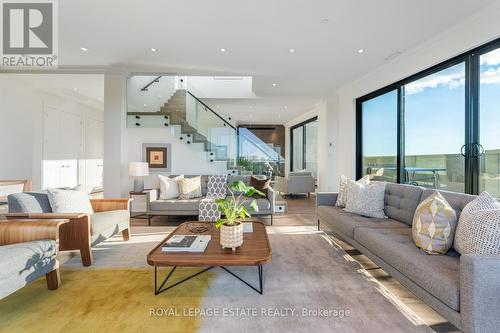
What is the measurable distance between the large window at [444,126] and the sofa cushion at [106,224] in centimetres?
463

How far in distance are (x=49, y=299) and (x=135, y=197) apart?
10.2 ft

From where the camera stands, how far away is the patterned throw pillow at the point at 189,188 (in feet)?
16.1

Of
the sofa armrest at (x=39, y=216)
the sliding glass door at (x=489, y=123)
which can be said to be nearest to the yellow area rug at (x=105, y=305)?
the sofa armrest at (x=39, y=216)

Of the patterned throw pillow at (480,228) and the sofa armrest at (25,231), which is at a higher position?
the patterned throw pillow at (480,228)

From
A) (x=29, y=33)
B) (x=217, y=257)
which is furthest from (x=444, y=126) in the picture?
(x=29, y=33)

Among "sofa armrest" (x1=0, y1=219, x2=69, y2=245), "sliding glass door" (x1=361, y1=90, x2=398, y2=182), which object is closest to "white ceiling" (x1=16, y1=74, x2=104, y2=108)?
"sofa armrest" (x1=0, y1=219, x2=69, y2=245)

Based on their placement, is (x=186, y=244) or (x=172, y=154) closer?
(x=186, y=244)

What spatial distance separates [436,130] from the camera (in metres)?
Answer: 4.01

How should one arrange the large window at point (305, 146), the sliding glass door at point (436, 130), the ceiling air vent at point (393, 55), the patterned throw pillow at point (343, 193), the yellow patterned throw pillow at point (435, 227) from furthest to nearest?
the large window at point (305, 146), the ceiling air vent at point (393, 55), the patterned throw pillow at point (343, 193), the sliding glass door at point (436, 130), the yellow patterned throw pillow at point (435, 227)

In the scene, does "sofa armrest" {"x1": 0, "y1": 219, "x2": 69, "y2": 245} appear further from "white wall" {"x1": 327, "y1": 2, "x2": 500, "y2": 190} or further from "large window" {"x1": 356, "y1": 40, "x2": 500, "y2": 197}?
"white wall" {"x1": 327, "y1": 2, "x2": 500, "y2": 190}

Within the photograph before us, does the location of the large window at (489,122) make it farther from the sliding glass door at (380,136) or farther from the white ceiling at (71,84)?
the white ceiling at (71,84)

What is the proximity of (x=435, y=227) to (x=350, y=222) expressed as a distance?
40.5 inches

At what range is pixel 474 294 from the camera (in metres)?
1.39

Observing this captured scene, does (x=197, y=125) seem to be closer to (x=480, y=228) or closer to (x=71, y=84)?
(x=71, y=84)
